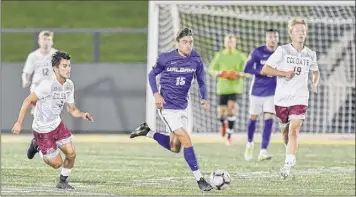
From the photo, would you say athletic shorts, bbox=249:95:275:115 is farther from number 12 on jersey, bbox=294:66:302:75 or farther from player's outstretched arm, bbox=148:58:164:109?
player's outstretched arm, bbox=148:58:164:109

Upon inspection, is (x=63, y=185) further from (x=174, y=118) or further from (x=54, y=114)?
(x=174, y=118)

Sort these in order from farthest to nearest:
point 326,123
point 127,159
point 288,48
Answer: point 326,123 < point 127,159 < point 288,48

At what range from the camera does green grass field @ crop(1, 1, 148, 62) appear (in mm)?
27859

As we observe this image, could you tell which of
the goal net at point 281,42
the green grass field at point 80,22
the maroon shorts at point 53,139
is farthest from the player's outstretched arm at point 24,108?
the green grass field at point 80,22

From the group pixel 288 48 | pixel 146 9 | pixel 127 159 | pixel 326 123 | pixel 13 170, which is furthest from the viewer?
pixel 146 9

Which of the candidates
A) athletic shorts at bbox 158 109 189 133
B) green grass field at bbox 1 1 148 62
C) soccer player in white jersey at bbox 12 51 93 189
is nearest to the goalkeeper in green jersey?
athletic shorts at bbox 158 109 189 133

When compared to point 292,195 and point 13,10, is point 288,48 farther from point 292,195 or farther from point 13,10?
point 13,10

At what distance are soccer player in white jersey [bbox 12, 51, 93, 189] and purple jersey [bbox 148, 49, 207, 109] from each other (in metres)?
0.90

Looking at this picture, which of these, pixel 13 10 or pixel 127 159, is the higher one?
pixel 13 10

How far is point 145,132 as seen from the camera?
38.6ft

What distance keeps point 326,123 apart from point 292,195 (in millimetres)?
11454

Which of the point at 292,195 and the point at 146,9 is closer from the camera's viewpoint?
the point at 292,195

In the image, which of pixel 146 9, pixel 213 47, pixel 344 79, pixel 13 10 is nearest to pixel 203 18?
pixel 213 47

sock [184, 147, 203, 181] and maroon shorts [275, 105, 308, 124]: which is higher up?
maroon shorts [275, 105, 308, 124]
